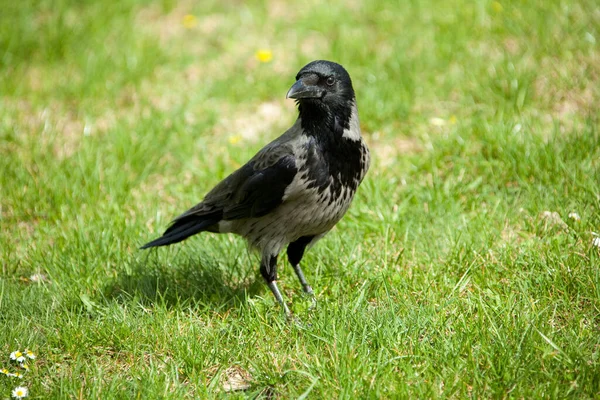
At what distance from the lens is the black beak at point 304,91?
364cm

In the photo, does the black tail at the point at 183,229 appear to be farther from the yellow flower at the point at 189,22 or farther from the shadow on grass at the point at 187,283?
the yellow flower at the point at 189,22

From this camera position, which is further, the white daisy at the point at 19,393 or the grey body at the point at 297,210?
the grey body at the point at 297,210

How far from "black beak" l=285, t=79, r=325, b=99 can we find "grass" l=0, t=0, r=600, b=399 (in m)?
1.06

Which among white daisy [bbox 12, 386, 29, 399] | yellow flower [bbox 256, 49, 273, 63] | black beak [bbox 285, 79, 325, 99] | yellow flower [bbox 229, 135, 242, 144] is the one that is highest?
black beak [bbox 285, 79, 325, 99]

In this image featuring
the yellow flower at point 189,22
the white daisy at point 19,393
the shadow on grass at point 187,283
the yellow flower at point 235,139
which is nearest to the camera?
the white daisy at point 19,393

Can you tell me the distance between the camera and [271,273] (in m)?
3.91

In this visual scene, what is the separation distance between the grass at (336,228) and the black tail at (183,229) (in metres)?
0.27

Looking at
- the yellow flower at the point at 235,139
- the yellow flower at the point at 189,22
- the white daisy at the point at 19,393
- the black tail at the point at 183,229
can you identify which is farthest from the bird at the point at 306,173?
the yellow flower at the point at 189,22

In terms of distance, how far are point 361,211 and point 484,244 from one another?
93 centimetres

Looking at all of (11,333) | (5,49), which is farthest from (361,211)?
(5,49)

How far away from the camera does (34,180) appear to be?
17.1 ft

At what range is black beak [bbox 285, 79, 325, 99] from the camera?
3.64 meters

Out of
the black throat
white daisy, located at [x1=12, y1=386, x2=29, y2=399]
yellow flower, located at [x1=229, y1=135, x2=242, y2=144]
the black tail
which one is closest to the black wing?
the black tail

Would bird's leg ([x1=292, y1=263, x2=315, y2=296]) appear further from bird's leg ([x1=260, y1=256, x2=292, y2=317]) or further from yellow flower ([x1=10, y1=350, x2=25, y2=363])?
yellow flower ([x1=10, y1=350, x2=25, y2=363])
